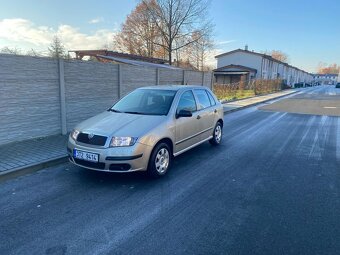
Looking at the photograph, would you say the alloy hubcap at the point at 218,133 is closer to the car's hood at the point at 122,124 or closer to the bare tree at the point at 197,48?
the car's hood at the point at 122,124

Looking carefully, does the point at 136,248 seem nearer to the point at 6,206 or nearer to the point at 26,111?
the point at 6,206

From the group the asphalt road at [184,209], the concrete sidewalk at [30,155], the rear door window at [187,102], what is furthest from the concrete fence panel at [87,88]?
the rear door window at [187,102]

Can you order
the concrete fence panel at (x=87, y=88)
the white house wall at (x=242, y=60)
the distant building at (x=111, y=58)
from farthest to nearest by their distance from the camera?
the white house wall at (x=242, y=60)
the distant building at (x=111, y=58)
the concrete fence panel at (x=87, y=88)

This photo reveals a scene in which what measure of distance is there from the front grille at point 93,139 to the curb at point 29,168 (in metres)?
1.26

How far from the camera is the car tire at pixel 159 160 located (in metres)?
4.62

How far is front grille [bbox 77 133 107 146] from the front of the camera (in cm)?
440

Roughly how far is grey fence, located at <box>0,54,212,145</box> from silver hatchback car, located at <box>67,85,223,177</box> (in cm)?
263

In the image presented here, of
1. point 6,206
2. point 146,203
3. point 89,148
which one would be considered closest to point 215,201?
point 146,203

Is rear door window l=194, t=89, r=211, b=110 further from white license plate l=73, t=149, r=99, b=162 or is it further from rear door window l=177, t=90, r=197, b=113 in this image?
white license plate l=73, t=149, r=99, b=162

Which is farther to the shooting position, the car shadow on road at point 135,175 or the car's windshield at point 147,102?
the car's windshield at point 147,102

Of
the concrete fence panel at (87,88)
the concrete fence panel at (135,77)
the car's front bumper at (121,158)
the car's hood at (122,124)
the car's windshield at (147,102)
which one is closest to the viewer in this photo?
the car's front bumper at (121,158)

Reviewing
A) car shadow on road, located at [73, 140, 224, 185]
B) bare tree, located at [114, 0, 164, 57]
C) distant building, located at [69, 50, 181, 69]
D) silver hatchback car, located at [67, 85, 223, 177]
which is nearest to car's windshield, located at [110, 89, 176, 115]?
silver hatchback car, located at [67, 85, 223, 177]

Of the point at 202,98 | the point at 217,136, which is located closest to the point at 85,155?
the point at 202,98

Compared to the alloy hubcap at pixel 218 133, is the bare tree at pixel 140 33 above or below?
above
